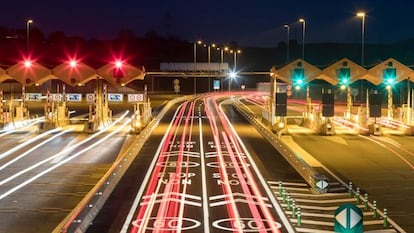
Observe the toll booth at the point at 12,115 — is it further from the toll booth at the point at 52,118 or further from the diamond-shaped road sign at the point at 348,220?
the diamond-shaped road sign at the point at 348,220

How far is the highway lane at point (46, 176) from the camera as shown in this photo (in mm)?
19016

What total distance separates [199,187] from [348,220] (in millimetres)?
14674

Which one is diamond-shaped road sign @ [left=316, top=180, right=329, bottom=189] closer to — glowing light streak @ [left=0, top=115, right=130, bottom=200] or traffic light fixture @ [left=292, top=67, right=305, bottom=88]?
glowing light streak @ [left=0, top=115, right=130, bottom=200]

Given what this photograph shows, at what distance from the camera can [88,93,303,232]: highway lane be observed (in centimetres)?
1839

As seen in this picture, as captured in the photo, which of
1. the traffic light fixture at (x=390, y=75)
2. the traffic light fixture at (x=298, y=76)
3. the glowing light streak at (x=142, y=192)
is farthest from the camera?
the traffic light fixture at (x=390, y=75)

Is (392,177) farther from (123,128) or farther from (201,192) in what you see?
(123,128)

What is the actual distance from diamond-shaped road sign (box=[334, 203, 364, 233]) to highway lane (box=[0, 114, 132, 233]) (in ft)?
31.0

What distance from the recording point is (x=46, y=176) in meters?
26.7

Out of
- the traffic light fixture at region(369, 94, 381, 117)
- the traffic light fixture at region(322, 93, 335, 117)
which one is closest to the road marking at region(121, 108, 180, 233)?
the traffic light fixture at region(322, 93, 335, 117)

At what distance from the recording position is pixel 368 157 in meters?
33.5

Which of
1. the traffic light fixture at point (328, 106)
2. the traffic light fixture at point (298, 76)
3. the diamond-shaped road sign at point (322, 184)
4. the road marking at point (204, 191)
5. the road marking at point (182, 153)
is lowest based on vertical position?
the road marking at point (204, 191)

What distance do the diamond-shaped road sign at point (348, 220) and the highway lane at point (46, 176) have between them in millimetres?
9434

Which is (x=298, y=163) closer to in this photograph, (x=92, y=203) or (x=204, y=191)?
(x=204, y=191)

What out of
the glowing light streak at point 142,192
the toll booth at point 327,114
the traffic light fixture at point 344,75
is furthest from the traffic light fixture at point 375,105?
the glowing light streak at point 142,192
